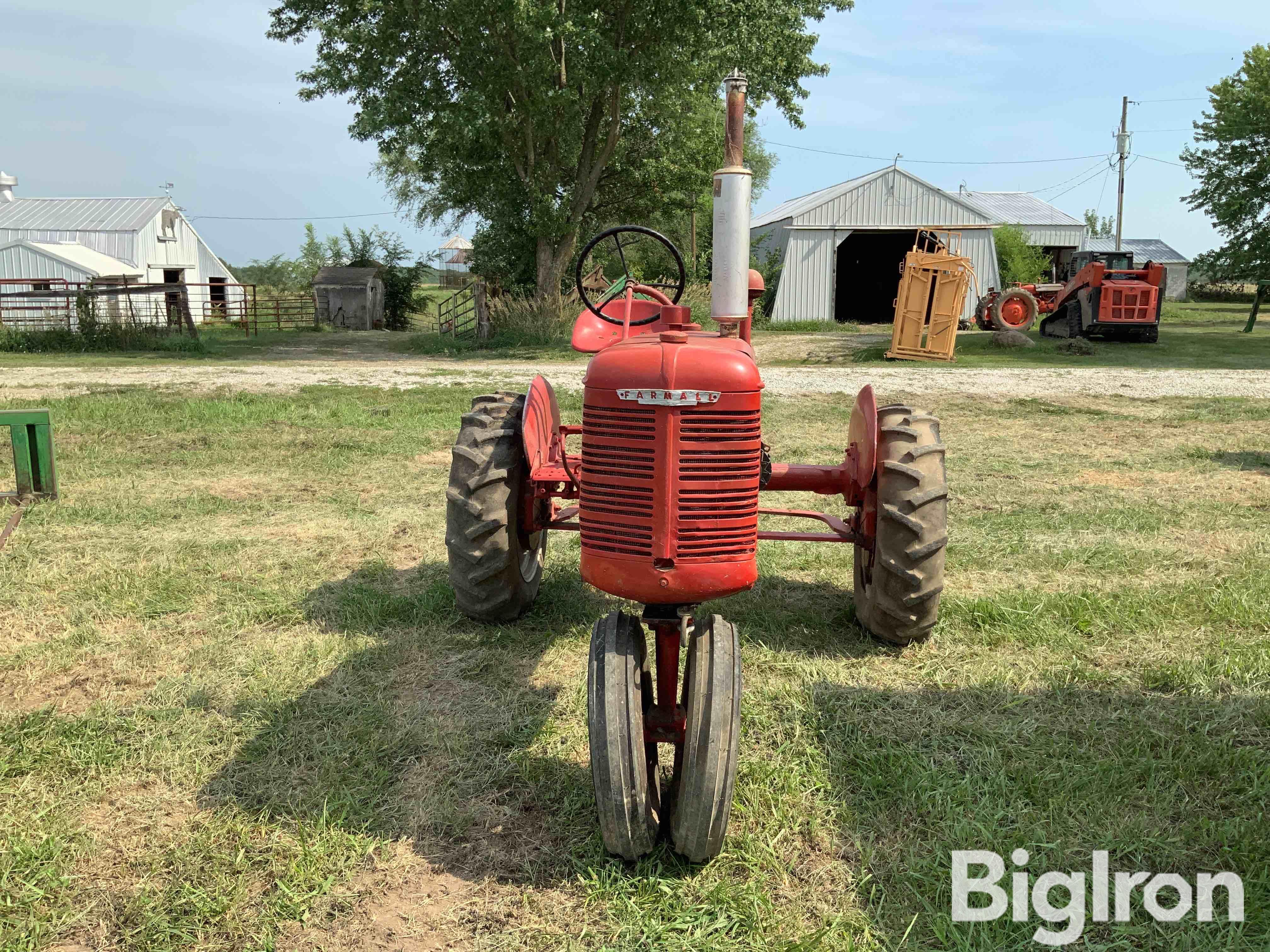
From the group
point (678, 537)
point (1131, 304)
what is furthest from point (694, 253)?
point (678, 537)

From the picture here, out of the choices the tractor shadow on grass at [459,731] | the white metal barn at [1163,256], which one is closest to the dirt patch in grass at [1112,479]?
the tractor shadow on grass at [459,731]

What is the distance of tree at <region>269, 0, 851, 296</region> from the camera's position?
58.3 ft

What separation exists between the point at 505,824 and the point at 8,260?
36.9m

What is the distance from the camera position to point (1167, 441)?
29.5 ft

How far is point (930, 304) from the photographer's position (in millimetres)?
17672

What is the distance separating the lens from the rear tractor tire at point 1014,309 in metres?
22.4

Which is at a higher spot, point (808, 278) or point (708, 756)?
point (808, 278)

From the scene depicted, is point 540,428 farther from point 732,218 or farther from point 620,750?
point 620,750

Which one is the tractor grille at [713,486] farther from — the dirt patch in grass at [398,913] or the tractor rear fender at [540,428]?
the tractor rear fender at [540,428]

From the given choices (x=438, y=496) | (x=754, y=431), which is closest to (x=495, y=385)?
(x=438, y=496)

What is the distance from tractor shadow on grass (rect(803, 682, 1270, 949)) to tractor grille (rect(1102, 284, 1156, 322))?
63.3ft

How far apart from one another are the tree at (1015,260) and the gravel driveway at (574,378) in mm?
16318

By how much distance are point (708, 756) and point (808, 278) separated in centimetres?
→ 2691

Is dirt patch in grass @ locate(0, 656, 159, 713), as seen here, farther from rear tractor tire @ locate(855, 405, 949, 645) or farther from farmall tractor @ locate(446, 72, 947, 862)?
rear tractor tire @ locate(855, 405, 949, 645)
